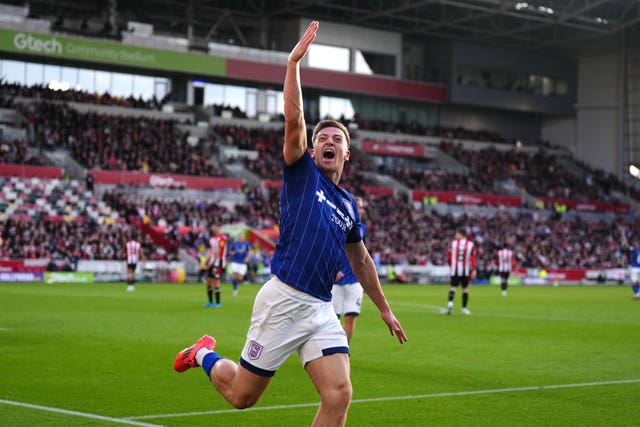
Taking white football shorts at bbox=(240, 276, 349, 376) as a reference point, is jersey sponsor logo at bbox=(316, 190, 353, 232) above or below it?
above

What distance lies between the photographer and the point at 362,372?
46.4ft

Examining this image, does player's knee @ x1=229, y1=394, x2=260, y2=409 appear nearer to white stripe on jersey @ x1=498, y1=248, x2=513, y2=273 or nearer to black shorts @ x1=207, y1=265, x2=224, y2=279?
black shorts @ x1=207, y1=265, x2=224, y2=279

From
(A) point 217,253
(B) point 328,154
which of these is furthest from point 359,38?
(B) point 328,154

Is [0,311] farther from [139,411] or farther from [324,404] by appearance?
[324,404]

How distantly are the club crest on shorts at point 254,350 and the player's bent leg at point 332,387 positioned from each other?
0.37 metres

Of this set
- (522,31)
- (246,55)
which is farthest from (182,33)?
(522,31)

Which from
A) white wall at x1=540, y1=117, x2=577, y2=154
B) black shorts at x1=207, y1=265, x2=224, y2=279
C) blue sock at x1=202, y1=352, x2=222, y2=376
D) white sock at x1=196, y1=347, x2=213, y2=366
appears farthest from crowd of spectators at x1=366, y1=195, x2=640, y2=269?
blue sock at x1=202, y1=352, x2=222, y2=376

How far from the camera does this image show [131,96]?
6500 centimetres

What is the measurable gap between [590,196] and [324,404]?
2863 inches

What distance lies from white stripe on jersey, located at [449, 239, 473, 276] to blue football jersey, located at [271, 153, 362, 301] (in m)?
19.7

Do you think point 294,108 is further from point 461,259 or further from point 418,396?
point 461,259

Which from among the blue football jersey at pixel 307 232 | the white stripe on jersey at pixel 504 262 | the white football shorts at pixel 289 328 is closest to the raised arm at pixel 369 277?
the blue football jersey at pixel 307 232

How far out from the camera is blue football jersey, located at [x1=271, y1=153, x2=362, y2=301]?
6.96m

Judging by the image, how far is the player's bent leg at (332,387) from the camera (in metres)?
6.82
